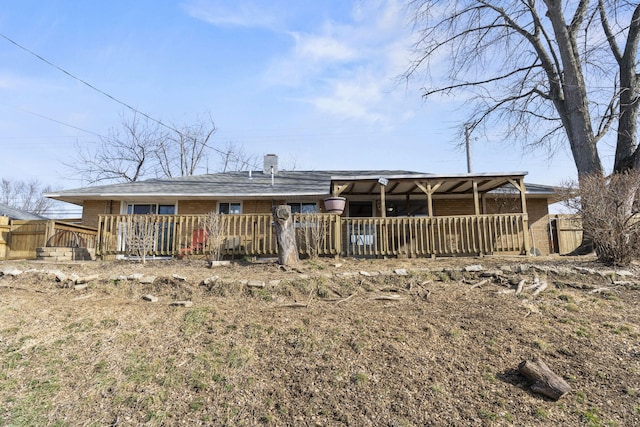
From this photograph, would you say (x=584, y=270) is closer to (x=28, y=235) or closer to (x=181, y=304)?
(x=181, y=304)

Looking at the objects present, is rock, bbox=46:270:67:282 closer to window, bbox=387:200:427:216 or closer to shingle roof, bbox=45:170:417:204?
shingle roof, bbox=45:170:417:204

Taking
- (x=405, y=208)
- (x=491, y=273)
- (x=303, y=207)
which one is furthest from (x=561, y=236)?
(x=303, y=207)

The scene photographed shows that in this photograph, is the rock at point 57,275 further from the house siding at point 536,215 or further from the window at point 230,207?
the house siding at point 536,215

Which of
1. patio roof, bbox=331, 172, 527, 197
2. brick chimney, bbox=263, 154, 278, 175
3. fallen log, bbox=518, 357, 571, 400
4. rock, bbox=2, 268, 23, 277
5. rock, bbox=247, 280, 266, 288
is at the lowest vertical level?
fallen log, bbox=518, 357, 571, 400

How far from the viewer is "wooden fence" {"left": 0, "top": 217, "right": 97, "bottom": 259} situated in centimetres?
1077

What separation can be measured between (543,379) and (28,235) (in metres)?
12.8

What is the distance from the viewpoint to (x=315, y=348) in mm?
4375

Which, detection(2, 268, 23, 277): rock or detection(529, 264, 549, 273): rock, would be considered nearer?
detection(2, 268, 23, 277): rock

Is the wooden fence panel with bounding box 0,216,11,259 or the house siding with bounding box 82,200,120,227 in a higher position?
the house siding with bounding box 82,200,120,227

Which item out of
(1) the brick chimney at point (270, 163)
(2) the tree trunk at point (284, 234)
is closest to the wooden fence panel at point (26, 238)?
(2) the tree trunk at point (284, 234)

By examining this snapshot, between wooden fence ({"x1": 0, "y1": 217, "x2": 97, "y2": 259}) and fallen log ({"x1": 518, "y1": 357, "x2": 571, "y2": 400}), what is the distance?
1175cm

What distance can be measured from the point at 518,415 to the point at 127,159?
29421 mm

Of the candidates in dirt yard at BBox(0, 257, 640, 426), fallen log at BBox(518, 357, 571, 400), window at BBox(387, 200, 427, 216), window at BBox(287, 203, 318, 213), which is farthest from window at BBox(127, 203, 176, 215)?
fallen log at BBox(518, 357, 571, 400)

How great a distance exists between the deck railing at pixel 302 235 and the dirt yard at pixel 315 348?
2.50 meters
